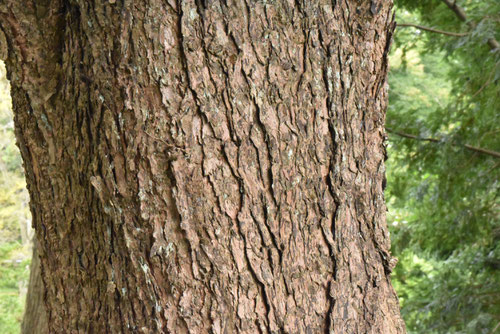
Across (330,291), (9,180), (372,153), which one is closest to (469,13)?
(372,153)

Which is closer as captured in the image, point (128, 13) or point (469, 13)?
point (128, 13)

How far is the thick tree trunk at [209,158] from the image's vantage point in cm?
116

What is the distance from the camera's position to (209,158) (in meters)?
1.16

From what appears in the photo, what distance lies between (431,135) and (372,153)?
3082mm

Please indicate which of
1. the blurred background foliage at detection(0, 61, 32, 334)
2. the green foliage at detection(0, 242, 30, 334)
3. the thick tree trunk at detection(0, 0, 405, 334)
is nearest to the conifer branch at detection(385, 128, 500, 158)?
the thick tree trunk at detection(0, 0, 405, 334)

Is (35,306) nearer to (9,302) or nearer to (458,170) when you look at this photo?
(458,170)

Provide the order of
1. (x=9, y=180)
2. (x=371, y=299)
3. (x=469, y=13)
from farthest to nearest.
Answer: (x=9, y=180) → (x=469, y=13) → (x=371, y=299)

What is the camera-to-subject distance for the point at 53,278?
136 centimetres

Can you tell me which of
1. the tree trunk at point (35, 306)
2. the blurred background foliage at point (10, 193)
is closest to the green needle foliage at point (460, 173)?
the tree trunk at point (35, 306)

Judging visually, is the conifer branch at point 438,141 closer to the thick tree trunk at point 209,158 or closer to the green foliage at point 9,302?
the thick tree trunk at point 209,158

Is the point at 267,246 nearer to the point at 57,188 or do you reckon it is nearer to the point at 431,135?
the point at 57,188

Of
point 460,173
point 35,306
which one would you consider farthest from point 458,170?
point 35,306

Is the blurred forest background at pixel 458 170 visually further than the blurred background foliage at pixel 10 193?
No

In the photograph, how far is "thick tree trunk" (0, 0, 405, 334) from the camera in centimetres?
116
